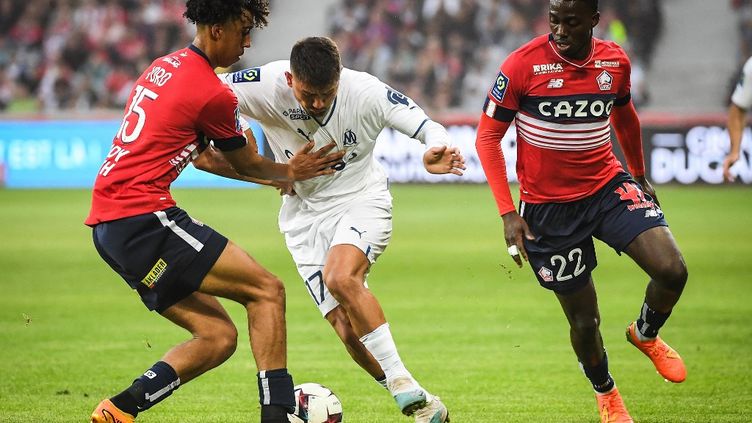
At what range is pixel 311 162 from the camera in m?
6.58

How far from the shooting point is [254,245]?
15.8 meters

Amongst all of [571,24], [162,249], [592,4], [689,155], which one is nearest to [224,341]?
[162,249]

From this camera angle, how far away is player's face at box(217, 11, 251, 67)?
5.82 meters

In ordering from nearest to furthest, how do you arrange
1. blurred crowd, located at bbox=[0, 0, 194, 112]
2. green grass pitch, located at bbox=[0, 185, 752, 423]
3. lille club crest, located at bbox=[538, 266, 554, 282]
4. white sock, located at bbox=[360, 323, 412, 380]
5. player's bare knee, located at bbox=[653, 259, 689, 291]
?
white sock, located at bbox=[360, 323, 412, 380] < player's bare knee, located at bbox=[653, 259, 689, 291] < lille club crest, located at bbox=[538, 266, 554, 282] < green grass pitch, located at bbox=[0, 185, 752, 423] < blurred crowd, located at bbox=[0, 0, 194, 112]

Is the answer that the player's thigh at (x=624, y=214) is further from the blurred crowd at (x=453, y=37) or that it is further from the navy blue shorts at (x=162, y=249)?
the blurred crowd at (x=453, y=37)

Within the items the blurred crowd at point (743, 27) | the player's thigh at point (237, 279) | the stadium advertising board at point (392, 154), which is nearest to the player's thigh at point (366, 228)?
the player's thigh at point (237, 279)

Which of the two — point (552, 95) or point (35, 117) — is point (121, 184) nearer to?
point (552, 95)

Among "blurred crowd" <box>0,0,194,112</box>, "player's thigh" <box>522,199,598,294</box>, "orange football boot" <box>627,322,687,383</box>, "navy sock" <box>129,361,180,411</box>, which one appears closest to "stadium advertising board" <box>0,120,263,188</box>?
"blurred crowd" <box>0,0,194,112</box>

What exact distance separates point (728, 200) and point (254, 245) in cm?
871

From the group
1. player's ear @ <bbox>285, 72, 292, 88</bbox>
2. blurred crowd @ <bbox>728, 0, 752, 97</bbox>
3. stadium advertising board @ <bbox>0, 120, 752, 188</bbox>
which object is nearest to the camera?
player's ear @ <bbox>285, 72, 292, 88</bbox>

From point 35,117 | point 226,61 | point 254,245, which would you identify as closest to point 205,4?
point 226,61

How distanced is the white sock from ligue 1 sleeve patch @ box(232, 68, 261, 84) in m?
1.77

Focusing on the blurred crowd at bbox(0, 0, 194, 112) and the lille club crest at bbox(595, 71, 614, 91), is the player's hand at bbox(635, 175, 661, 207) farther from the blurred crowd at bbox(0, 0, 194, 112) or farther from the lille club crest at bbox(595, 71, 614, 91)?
the blurred crowd at bbox(0, 0, 194, 112)

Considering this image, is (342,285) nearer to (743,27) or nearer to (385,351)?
(385,351)
